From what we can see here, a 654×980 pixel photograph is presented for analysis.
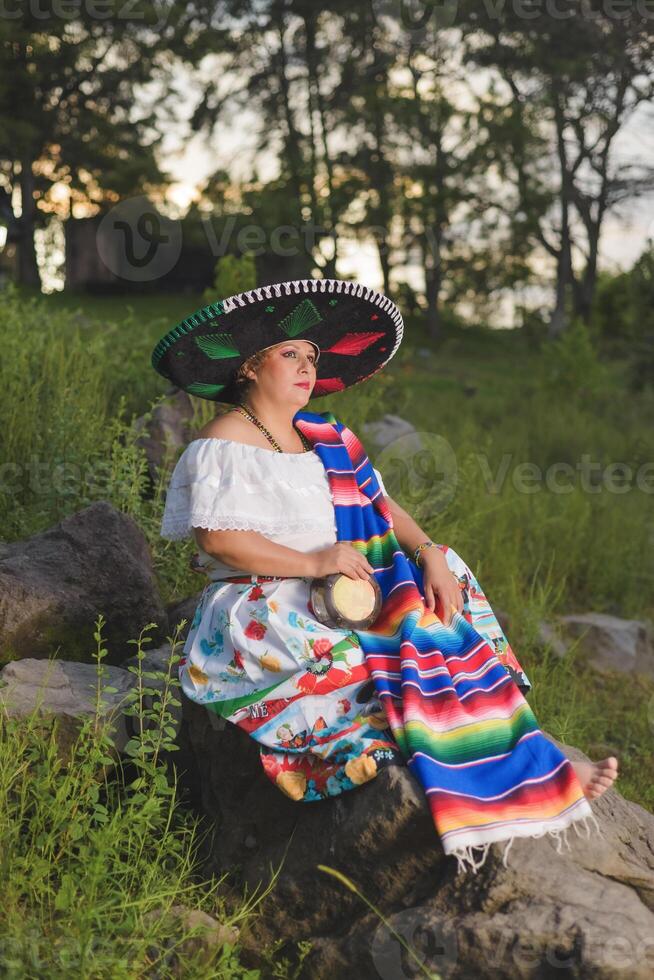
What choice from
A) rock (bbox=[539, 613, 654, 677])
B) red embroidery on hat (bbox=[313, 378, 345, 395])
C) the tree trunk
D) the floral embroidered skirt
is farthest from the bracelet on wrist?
the tree trunk

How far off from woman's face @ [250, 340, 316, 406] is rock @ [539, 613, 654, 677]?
10.3 ft

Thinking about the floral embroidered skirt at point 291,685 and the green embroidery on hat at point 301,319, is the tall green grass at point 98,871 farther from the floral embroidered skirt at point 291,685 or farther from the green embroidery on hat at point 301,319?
the green embroidery on hat at point 301,319

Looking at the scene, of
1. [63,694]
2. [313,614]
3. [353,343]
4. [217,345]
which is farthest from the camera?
[353,343]

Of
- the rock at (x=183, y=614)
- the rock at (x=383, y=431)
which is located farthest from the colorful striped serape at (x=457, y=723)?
the rock at (x=383, y=431)

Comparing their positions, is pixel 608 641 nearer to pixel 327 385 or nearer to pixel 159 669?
pixel 327 385

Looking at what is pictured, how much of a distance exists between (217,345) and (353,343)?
53 centimetres

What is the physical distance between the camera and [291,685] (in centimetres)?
291

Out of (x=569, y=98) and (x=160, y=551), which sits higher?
(x=569, y=98)

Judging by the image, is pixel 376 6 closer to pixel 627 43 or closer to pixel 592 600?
pixel 627 43

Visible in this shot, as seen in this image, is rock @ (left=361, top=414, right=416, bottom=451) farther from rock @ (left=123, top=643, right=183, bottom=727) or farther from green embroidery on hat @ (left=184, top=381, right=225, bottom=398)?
green embroidery on hat @ (left=184, top=381, right=225, bottom=398)

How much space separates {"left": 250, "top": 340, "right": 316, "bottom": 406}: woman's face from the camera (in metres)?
3.30

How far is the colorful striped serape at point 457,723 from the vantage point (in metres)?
2.53

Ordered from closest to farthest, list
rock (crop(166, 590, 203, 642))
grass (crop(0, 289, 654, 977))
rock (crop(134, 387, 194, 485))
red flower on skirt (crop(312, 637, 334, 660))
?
grass (crop(0, 289, 654, 977)) → red flower on skirt (crop(312, 637, 334, 660)) → rock (crop(166, 590, 203, 642)) → rock (crop(134, 387, 194, 485))

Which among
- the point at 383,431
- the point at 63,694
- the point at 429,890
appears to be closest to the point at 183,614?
the point at 63,694
